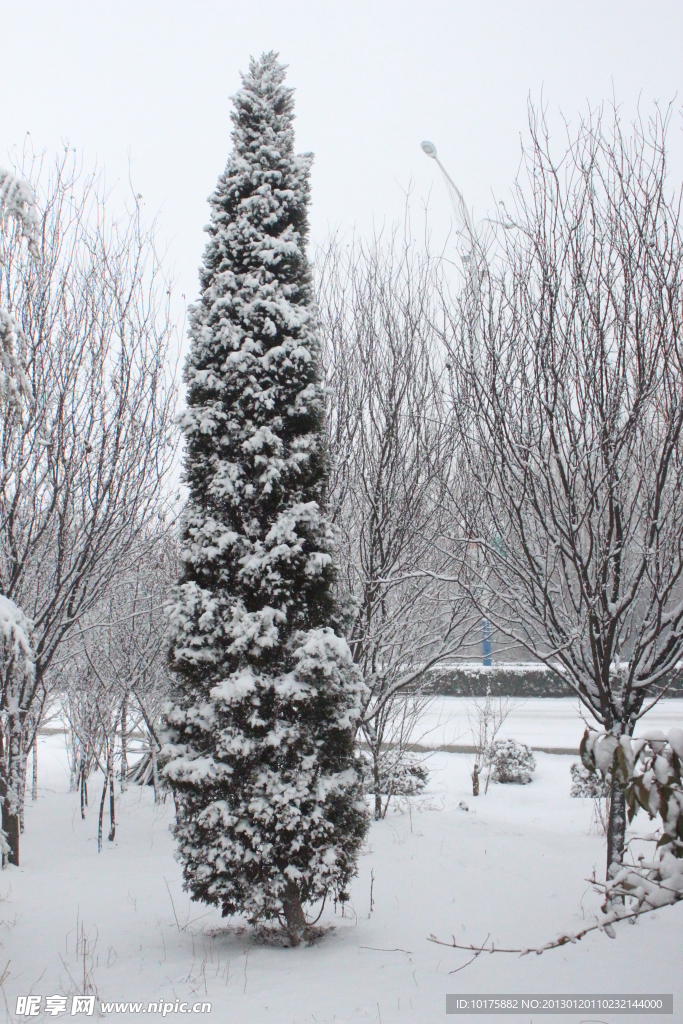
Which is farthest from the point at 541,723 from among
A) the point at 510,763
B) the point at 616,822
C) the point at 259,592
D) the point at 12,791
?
the point at 259,592

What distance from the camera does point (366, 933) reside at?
485cm

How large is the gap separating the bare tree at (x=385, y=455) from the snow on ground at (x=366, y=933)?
1795mm

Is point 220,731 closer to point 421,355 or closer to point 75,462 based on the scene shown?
point 75,462

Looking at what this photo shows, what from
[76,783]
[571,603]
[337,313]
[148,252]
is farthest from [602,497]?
[76,783]

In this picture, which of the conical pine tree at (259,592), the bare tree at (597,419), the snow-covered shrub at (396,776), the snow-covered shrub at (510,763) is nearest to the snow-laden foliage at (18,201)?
the conical pine tree at (259,592)

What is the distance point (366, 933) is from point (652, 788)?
13.0ft

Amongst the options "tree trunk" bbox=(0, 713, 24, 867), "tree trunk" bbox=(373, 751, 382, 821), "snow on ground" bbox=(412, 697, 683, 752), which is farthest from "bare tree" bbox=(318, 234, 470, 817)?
"snow on ground" bbox=(412, 697, 683, 752)

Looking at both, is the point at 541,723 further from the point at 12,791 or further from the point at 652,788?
the point at 652,788

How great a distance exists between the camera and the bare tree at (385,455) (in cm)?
736

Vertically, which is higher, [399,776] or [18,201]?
[18,201]

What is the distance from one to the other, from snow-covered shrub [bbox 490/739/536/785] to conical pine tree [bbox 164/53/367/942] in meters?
8.38

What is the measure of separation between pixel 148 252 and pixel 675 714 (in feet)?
50.8

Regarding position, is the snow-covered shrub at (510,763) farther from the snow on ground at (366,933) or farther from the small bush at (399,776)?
the snow on ground at (366,933)

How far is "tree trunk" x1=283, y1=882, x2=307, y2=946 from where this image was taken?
446 centimetres
